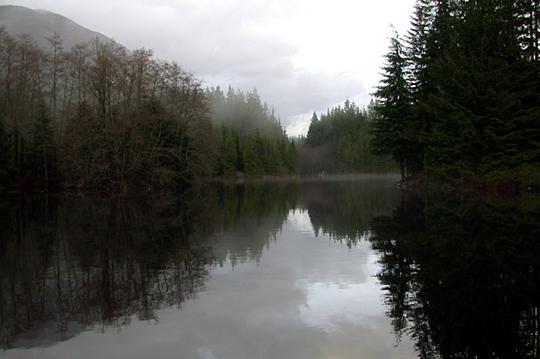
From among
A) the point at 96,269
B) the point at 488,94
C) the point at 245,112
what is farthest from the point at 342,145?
the point at 96,269

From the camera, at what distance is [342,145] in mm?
155000

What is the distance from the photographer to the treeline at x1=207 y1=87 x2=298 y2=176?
104969mm

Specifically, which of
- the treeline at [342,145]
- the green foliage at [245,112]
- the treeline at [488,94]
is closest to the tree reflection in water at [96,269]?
the treeline at [488,94]

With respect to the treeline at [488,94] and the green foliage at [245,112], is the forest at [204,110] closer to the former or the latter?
the treeline at [488,94]

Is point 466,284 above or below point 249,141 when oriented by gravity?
below

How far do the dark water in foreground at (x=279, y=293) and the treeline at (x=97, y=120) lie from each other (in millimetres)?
28598

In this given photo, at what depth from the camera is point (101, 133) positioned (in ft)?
148

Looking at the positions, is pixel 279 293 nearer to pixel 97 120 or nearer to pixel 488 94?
pixel 488 94

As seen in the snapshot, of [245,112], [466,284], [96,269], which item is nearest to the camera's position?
[466,284]

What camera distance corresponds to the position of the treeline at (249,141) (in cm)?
10497

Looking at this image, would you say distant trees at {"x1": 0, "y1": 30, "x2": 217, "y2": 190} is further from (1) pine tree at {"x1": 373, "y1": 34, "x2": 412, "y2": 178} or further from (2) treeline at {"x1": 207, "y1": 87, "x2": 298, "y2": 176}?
(1) pine tree at {"x1": 373, "y1": 34, "x2": 412, "y2": 178}

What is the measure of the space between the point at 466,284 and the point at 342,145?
148 m

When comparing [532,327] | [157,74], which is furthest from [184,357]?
[157,74]

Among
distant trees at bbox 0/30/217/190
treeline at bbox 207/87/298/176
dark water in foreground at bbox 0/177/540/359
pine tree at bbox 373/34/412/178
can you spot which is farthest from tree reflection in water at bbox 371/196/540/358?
treeline at bbox 207/87/298/176
